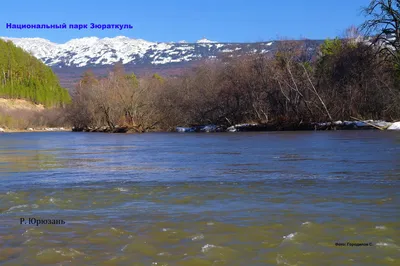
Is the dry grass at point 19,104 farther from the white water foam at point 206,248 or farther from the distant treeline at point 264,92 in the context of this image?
the white water foam at point 206,248

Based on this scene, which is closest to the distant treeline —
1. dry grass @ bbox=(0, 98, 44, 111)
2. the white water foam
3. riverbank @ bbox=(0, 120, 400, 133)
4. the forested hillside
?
riverbank @ bbox=(0, 120, 400, 133)

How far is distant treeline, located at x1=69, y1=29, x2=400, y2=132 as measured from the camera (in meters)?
51.9

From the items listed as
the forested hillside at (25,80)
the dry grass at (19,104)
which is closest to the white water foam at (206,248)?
the dry grass at (19,104)

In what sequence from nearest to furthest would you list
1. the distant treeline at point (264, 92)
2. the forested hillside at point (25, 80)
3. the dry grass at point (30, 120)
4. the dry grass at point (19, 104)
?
the distant treeline at point (264, 92) → the dry grass at point (30, 120) → the dry grass at point (19, 104) → the forested hillside at point (25, 80)

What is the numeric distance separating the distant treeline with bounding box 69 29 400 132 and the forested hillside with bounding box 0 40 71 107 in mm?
103516

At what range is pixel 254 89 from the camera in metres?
60.8

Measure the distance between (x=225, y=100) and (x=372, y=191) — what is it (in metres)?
53.5

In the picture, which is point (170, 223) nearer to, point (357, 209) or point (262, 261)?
point (262, 261)

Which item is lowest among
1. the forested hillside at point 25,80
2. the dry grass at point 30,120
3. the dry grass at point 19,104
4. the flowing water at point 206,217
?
the dry grass at point 30,120

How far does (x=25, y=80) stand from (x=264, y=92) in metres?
142

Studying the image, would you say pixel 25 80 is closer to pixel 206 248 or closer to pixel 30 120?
pixel 30 120

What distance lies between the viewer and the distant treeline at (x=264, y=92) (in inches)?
2044

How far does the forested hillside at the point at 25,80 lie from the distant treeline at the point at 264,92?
340ft

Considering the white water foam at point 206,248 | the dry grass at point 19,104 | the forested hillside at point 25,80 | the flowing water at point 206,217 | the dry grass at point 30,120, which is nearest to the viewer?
the flowing water at point 206,217
